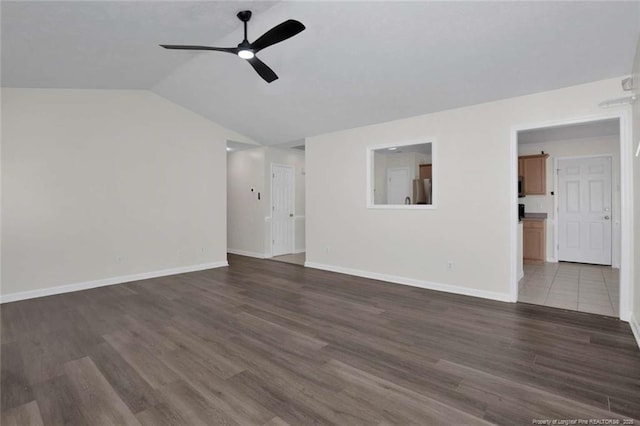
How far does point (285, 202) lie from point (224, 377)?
5720 mm

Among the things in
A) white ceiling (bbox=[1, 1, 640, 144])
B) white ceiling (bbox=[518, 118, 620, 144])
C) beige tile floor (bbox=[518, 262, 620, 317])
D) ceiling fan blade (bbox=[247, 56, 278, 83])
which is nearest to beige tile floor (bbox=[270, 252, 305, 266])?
white ceiling (bbox=[1, 1, 640, 144])

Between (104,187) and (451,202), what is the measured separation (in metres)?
5.32

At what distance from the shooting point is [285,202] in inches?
310

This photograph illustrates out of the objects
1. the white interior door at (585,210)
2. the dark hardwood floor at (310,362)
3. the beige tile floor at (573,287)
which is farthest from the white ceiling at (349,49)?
the white interior door at (585,210)

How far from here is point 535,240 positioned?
22.3 feet

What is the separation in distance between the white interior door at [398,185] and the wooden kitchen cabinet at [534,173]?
2.52 meters

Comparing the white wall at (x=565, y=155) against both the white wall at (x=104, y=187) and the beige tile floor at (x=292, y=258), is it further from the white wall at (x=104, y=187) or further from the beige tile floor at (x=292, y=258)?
the white wall at (x=104, y=187)

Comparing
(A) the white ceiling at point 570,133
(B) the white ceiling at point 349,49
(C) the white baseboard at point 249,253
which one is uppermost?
(B) the white ceiling at point 349,49

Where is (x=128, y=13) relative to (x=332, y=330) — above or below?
above

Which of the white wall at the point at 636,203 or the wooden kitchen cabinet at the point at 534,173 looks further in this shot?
the wooden kitchen cabinet at the point at 534,173

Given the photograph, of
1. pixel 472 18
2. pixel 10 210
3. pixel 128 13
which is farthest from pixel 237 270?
pixel 472 18

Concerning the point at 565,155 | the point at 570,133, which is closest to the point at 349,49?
the point at 570,133

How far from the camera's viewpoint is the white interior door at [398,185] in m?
8.32

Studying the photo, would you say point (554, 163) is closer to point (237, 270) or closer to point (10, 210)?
point (237, 270)
